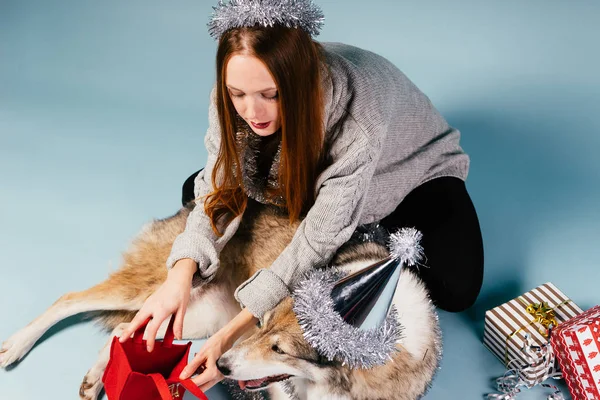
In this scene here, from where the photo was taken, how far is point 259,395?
7.18 feet

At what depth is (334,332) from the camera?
1765 mm

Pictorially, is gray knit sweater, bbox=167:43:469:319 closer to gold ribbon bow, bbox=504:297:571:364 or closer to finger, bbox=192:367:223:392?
finger, bbox=192:367:223:392

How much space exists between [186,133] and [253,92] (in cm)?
180

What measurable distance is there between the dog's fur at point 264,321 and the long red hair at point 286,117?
16cm

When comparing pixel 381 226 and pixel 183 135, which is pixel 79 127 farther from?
pixel 381 226

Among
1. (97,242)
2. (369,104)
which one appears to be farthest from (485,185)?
(97,242)

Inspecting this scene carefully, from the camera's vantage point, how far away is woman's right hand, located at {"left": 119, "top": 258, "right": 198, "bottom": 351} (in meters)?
1.90

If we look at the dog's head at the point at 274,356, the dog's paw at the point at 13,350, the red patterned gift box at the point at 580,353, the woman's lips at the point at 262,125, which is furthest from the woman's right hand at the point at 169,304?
the red patterned gift box at the point at 580,353

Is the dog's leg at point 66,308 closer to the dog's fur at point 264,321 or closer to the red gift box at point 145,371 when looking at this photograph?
the dog's fur at point 264,321

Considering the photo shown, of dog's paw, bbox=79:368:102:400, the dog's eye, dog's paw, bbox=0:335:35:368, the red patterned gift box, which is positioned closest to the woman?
the dog's eye

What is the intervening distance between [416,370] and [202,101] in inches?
87.2

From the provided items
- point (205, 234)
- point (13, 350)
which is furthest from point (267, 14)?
point (13, 350)

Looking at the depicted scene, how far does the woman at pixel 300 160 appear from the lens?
176 cm

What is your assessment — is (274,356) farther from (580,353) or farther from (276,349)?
(580,353)
